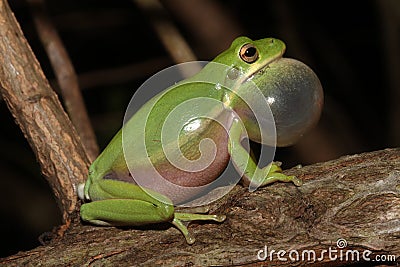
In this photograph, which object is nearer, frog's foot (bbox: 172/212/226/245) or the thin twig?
frog's foot (bbox: 172/212/226/245)

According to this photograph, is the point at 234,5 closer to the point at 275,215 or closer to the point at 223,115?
the point at 223,115

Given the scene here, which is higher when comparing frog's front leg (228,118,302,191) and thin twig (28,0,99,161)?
thin twig (28,0,99,161)

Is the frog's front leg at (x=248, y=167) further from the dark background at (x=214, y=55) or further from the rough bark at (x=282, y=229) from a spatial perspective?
the dark background at (x=214, y=55)

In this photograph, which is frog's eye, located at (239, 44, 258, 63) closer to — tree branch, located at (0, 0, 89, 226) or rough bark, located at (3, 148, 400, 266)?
rough bark, located at (3, 148, 400, 266)

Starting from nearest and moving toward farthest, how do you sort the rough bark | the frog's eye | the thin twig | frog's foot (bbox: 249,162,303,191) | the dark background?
the rough bark < frog's foot (bbox: 249,162,303,191) < the frog's eye < the thin twig < the dark background

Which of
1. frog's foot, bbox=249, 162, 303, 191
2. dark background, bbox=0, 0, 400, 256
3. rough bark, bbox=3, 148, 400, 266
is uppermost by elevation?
dark background, bbox=0, 0, 400, 256

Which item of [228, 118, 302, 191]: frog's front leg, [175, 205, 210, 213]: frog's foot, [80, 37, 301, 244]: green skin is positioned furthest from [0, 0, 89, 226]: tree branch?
[228, 118, 302, 191]: frog's front leg

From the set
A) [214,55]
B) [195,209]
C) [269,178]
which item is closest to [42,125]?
[195,209]

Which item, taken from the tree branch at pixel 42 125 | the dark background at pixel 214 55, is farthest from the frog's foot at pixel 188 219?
the dark background at pixel 214 55
